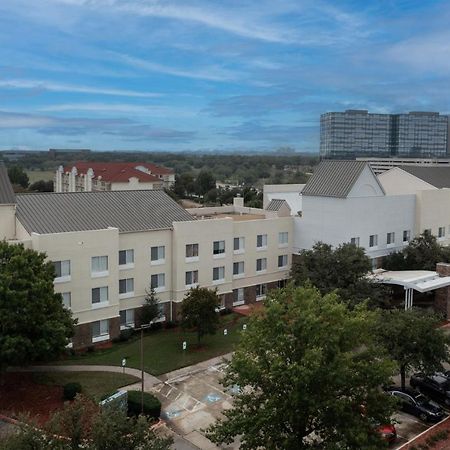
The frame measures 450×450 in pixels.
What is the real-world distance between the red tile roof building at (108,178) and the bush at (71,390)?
89.6 metres

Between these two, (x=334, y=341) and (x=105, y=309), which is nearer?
(x=334, y=341)

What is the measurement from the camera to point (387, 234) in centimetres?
5706

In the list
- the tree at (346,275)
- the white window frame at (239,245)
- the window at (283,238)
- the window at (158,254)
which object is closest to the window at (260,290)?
the white window frame at (239,245)

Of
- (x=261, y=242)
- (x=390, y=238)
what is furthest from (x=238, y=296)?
(x=390, y=238)

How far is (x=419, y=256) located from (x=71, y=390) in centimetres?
3648

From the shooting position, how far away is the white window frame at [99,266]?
4088cm

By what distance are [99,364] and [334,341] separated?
70.8ft

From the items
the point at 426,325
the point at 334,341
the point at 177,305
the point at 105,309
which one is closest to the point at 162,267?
the point at 177,305

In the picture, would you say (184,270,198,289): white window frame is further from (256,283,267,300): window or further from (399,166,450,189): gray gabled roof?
(399,166,450,189): gray gabled roof

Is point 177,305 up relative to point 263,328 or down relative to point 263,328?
down

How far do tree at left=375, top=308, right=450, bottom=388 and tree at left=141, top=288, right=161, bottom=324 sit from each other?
19405mm

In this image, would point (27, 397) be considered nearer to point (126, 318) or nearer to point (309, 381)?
point (126, 318)

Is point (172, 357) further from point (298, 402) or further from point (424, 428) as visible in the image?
point (298, 402)

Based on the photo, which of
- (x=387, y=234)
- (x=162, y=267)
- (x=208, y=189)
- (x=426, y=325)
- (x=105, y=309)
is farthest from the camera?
(x=208, y=189)
